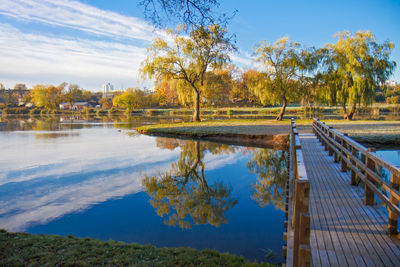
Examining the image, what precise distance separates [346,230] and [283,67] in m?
23.5

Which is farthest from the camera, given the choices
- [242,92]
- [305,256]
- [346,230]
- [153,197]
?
[242,92]

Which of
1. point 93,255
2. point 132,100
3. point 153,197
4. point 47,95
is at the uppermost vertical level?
point 47,95

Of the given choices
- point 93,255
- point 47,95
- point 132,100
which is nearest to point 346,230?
point 93,255

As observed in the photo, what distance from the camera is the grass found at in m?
3.62

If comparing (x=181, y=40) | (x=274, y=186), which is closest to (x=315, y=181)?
(x=274, y=186)

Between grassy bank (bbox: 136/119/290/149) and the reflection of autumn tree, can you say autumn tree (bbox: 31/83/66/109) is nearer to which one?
grassy bank (bbox: 136/119/290/149)

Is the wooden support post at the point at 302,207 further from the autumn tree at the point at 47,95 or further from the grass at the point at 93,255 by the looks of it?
the autumn tree at the point at 47,95

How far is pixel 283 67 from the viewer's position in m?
25.4

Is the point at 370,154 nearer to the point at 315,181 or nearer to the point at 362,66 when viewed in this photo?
the point at 315,181

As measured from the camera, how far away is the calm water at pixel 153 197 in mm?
5332

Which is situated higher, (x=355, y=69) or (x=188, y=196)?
(x=355, y=69)

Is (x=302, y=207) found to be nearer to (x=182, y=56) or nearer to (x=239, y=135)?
(x=239, y=135)

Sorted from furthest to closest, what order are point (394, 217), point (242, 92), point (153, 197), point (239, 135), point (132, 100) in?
point (132, 100) → point (242, 92) → point (239, 135) → point (153, 197) → point (394, 217)

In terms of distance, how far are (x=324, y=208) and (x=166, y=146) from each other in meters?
12.0
